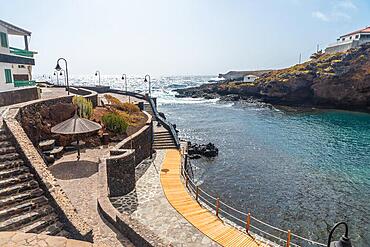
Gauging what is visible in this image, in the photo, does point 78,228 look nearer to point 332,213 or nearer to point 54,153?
point 54,153

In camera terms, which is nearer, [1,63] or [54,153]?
[54,153]

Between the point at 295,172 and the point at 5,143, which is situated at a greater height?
the point at 5,143

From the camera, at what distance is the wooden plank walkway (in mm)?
9998

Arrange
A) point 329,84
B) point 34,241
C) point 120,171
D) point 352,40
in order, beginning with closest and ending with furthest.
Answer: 1. point 34,241
2. point 120,171
3. point 329,84
4. point 352,40

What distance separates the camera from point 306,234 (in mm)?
14234

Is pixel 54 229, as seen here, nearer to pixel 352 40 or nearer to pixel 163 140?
pixel 163 140

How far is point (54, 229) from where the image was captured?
7.86 metres

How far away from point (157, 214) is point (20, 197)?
220 inches

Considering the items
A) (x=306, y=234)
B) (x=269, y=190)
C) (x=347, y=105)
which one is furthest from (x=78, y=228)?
(x=347, y=105)

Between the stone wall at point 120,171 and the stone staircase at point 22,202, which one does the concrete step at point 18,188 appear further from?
the stone wall at point 120,171

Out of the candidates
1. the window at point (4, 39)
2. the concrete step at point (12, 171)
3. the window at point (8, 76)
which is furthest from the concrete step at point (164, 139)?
the window at point (4, 39)

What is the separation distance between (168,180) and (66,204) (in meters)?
7.29

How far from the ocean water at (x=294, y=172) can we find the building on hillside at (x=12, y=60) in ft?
56.3

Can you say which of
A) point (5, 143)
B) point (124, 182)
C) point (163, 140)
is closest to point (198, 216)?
point (124, 182)
